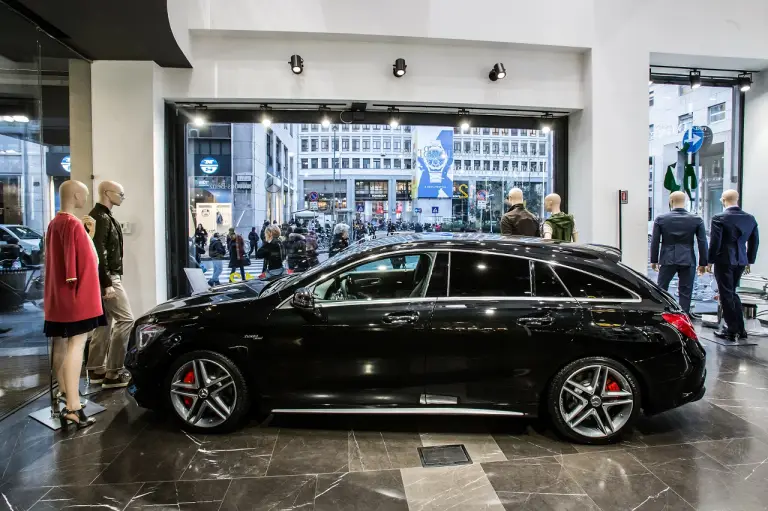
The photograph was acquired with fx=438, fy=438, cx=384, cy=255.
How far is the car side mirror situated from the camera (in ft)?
9.73

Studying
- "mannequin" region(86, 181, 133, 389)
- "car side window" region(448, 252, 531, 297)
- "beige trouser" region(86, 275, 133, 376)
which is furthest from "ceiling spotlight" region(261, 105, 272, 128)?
"car side window" region(448, 252, 531, 297)

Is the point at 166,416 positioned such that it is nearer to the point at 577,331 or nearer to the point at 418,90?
the point at 577,331

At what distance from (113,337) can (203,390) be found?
167 cm

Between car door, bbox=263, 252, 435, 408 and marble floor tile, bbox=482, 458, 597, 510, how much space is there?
70 centimetres

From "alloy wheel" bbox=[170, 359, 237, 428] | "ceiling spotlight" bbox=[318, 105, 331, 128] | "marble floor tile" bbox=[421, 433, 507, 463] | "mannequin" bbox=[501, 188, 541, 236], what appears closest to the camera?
"marble floor tile" bbox=[421, 433, 507, 463]

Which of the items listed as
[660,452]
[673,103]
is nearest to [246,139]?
[660,452]

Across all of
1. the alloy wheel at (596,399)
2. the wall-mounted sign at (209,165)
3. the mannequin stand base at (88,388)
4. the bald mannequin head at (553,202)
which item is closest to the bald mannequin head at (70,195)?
the mannequin stand base at (88,388)

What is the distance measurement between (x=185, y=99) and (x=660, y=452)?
6.27m

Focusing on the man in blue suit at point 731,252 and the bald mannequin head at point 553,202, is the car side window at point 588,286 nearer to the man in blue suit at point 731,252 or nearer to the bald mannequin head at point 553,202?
the bald mannequin head at point 553,202

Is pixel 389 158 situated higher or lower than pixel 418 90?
lower

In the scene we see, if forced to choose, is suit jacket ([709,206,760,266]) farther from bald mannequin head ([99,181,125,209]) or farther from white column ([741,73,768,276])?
bald mannequin head ([99,181,125,209])

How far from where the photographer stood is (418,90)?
5969 millimetres

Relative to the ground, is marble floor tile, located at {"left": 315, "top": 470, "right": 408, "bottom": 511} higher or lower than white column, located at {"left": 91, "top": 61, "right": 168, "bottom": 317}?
lower

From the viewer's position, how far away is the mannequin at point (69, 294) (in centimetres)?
319
